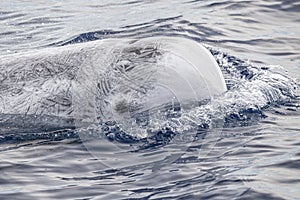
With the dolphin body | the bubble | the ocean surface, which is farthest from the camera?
the dolphin body

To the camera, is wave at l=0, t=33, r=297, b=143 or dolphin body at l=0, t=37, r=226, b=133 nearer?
wave at l=0, t=33, r=297, b=143

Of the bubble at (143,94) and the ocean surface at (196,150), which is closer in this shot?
the ocean surface at (196,150)

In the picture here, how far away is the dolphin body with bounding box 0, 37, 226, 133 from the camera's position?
31.1ft

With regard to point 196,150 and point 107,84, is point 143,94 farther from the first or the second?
point 196,150

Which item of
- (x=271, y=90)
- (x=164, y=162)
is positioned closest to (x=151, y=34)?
(x=271, y=90)

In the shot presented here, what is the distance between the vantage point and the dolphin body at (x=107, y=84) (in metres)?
9.47

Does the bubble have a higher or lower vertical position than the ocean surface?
higher

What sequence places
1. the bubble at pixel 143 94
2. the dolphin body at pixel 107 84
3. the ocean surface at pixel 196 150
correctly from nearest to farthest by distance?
the ocean surface at pixel 196 150
the bubble at pixel 143 94
the dolphin body at pixel 107 84

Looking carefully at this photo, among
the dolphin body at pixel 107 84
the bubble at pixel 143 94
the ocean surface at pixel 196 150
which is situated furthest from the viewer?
the dolphin body at pixel 107 84

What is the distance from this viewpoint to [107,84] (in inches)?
376

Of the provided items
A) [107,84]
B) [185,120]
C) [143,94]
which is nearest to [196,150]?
[185,120]

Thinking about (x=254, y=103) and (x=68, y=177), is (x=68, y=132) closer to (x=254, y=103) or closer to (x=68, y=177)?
(x=68, y=177)

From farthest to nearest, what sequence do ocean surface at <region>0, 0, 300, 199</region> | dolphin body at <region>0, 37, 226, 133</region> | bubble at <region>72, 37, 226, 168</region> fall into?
dolphin body at <region>0, 37, 226, 133</region> → bubble at <region>72, 37, 226, 168</region> → ocean surface at <region>0, 0, 300, 199</region>

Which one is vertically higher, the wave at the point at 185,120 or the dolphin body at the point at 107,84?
the dolphin body at the point at 107,84
